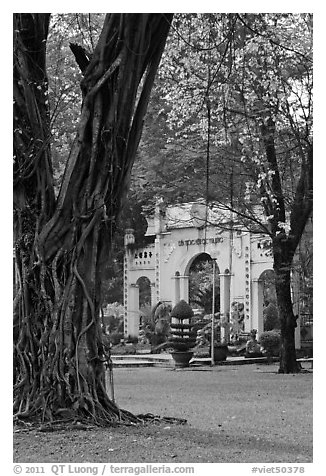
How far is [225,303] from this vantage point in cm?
1667

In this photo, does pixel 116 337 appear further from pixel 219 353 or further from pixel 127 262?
pixel 219 353

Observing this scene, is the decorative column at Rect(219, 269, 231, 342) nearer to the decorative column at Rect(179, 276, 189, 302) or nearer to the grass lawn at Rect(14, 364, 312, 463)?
the decorative column at Rect(179, 276, 189, 302)

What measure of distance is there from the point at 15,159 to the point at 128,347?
1233 centimetres

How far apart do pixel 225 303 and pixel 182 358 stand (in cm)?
408

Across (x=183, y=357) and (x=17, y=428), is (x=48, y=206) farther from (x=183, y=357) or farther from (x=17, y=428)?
(x=183, y=357)

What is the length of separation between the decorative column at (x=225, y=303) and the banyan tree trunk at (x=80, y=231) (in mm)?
10838

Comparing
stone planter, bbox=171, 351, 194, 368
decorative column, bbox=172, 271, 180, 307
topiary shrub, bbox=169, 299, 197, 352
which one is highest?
decorative column, bbox=172, 271, 180, 307

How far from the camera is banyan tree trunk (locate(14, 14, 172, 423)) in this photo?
16.6 ft

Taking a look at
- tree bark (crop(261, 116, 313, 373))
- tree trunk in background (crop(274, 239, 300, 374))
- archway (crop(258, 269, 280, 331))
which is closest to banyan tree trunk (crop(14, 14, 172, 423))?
tree bark (crop(261, 116, 313, 373))

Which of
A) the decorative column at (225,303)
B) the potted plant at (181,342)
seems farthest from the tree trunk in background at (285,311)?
the decorative column at (225,303)

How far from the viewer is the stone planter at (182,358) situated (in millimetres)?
12719

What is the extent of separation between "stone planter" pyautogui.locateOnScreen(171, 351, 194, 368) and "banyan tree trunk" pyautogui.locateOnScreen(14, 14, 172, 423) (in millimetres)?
7442

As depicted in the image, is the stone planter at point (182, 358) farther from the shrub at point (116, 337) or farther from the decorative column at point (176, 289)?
the shrub at point (116, 337)

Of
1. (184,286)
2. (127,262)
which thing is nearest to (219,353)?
(184,286)
